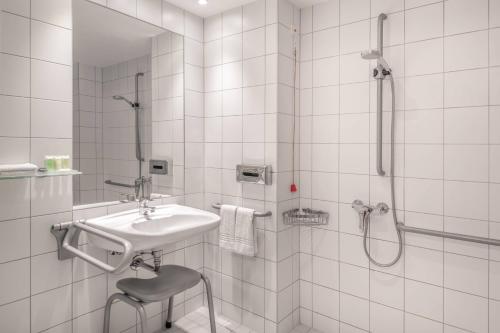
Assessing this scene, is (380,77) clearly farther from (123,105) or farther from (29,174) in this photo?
(29,174)

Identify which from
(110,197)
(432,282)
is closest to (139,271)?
(110,197)

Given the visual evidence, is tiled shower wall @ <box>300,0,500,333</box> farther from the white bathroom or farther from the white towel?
the white towel

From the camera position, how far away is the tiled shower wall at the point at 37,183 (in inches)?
57.9

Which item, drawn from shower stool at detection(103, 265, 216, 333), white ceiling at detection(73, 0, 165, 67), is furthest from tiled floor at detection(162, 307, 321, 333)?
white ceiling at detection(73, 0, 165, 67)

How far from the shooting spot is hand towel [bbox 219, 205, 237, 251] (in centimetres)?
219

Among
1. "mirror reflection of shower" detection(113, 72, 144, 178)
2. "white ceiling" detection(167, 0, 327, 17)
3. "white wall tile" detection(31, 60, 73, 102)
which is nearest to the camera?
"white wall tile" detection(31, 60, 73, 102)

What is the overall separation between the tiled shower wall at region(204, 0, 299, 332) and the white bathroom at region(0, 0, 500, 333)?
0.01 metres

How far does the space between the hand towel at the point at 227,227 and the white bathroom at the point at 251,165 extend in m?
0.02

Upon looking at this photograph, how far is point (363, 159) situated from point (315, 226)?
577 mm

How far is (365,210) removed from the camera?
1.95 meters

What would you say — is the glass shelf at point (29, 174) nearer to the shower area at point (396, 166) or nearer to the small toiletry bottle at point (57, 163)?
the small toiletry bottle at point (57, 163)

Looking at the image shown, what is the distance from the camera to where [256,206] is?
2.17 metres

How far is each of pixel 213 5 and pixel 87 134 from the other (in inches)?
48.2

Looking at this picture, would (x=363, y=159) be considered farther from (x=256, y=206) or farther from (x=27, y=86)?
(x=27, y=86)
